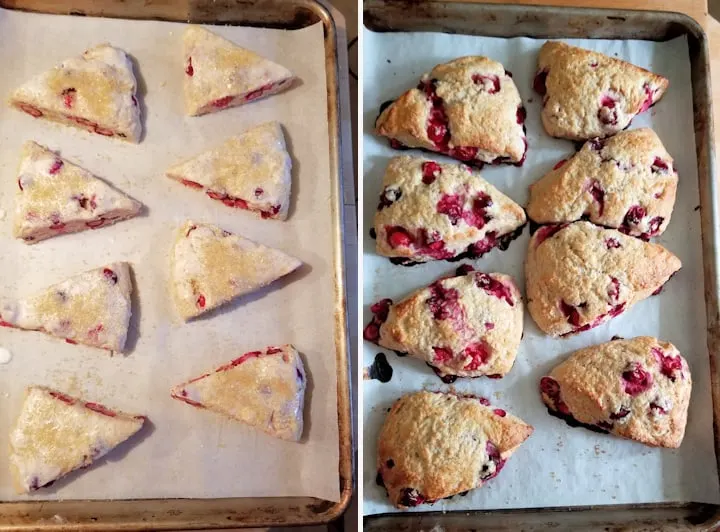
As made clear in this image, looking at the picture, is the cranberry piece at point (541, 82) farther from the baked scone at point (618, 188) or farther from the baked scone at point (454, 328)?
the baked scone at point (454, 328)

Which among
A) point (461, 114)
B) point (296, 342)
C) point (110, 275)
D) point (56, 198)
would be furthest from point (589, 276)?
point (56, 198)

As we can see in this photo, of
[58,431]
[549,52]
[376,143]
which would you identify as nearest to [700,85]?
[549,52]

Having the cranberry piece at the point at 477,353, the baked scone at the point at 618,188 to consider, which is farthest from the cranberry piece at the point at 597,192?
the cranberry piece at the point at 477,353

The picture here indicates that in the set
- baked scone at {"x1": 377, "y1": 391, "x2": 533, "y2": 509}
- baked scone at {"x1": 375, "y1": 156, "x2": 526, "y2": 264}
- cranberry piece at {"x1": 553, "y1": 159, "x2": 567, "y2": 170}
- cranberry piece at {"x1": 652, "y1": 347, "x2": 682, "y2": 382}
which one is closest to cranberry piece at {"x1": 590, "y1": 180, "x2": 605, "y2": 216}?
cranberry piece at {"x1": 553, "y1": 159, "x2": 567, "y2": 170}

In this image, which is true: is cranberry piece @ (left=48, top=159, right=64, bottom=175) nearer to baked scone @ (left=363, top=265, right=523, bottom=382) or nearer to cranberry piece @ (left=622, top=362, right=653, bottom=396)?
baked scone @ (left=363, top=265, right=523, bottom=382)

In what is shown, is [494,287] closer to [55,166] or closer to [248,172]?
[248,172]
